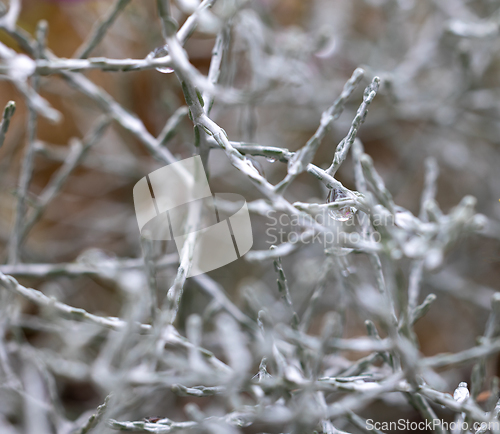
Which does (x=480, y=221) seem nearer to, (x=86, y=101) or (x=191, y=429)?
(x=191, y=429)

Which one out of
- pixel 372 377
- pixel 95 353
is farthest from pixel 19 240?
pixel 372 377
